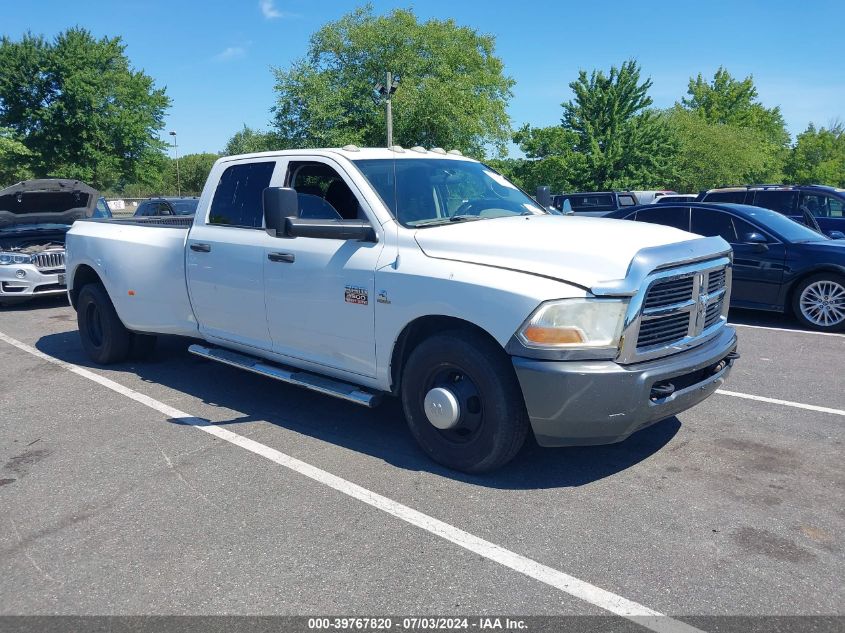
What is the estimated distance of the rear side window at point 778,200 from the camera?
14.0 metres

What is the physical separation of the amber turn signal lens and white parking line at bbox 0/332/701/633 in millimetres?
1043

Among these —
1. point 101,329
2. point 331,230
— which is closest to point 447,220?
point 331,230

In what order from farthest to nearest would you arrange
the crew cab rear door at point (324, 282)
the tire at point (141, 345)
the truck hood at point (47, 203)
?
the truck hood at point (47, 203), the tire at point (141, 345), the crew cab rear door at point (324, 282)

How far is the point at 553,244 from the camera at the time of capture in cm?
389

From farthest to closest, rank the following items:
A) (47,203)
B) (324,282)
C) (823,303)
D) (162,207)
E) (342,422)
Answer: (162,207), (47,203), (823,303), (342,422), (324,282)

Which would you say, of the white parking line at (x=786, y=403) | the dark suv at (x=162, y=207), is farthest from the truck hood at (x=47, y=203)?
the white parking line at (x=786, y=403)

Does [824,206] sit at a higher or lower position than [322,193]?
lower

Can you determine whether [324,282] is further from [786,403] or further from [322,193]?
→ [786,403]

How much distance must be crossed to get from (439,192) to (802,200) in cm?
1195

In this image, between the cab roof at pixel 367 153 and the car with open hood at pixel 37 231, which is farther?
the car with open hood at pixel 37 231

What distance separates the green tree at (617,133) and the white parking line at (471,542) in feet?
143

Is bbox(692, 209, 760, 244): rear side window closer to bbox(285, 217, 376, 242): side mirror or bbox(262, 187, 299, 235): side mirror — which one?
bbox(285, 217, 376, 242): side mirror

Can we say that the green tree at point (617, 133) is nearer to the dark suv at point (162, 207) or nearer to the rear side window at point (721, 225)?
the dark suv at point (162, 207)

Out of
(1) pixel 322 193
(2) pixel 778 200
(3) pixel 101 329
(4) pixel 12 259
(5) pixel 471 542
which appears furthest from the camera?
(2) pixel 778 200
